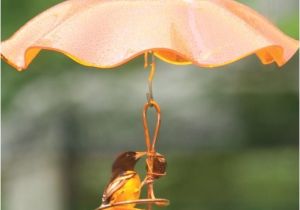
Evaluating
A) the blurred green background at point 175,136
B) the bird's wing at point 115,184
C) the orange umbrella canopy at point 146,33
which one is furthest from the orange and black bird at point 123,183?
the blurred green background at point 175,136

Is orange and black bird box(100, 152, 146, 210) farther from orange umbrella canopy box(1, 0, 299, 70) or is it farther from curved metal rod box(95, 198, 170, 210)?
orange umbrella canopy box(1, 0, 299, 70)

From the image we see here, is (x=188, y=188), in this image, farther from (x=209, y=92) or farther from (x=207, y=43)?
(x=207, y=43)

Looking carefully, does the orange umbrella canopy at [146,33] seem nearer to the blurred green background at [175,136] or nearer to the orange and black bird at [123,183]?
the orange and black bird at [123,183]

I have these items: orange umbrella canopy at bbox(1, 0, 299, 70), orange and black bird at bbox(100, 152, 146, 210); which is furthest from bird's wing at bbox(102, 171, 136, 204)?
orange umbrella canopy at bbox(1, 0, 299, 70)

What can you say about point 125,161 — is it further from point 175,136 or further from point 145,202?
point 175,136

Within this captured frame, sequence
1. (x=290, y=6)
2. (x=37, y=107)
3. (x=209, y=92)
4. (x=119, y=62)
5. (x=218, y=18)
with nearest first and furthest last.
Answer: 1. (x=119, y=62)
2. (x=218, y=18)
3. (x=290, y=6)
4. (x=37, y=107)
5. (x=209, y=92)

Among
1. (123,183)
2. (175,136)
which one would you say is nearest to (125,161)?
(123,183)

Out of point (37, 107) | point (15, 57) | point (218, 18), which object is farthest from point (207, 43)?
point (37, 107)
